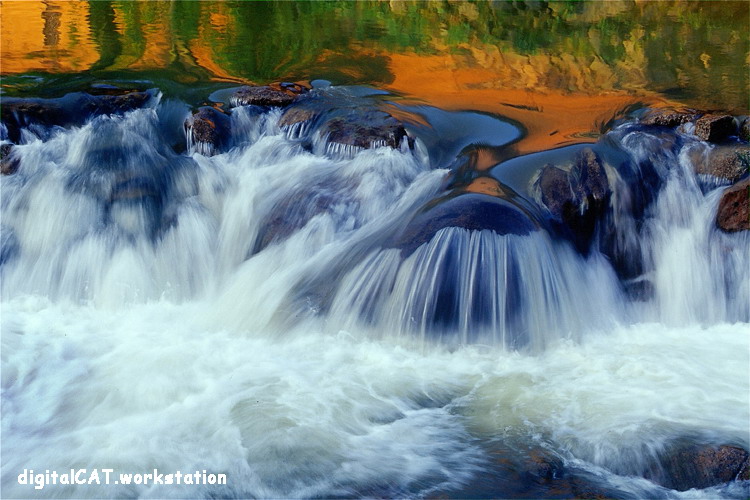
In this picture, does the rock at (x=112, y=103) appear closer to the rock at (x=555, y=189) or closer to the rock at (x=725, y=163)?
the rock at (x=555, y=189)

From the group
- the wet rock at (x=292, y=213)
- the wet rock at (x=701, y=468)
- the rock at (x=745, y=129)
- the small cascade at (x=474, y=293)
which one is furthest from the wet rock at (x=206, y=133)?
the wet rock at (x=701, y=468)

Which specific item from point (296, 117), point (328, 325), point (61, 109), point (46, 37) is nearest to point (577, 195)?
point (328, 325)

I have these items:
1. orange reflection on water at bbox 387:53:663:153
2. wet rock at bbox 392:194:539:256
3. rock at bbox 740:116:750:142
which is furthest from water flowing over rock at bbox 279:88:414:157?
rock at bbox 740:116:750:142

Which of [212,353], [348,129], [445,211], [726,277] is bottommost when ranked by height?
[212,353]

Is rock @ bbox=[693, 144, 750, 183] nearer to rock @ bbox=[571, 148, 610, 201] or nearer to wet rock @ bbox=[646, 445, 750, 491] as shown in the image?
rock @ bbox=[571, 148, 610, 201]

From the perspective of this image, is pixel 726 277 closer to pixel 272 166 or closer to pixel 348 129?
pixel 348 129

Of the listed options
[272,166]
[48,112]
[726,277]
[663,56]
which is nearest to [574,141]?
[726,277]
